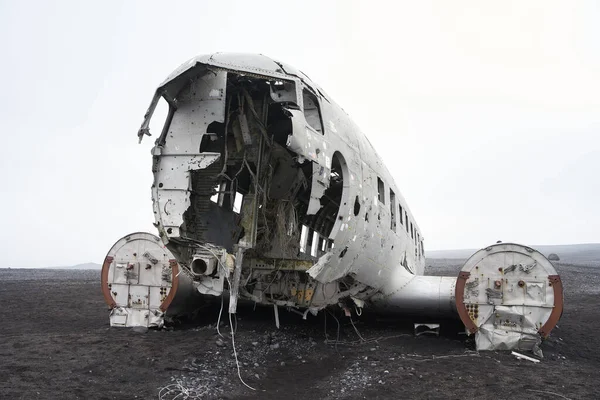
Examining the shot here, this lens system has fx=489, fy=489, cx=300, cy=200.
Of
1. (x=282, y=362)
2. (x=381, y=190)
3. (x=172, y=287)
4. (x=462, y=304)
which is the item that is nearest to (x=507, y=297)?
(x=462, y=304)

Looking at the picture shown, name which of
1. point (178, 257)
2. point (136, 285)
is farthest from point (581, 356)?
point (136, 285)

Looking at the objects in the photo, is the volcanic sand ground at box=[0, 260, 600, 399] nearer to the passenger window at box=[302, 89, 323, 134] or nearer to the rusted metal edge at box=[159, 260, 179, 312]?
the rusted metal edge at box=[159, 260, 179, 312]

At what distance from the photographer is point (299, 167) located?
9.58 meters

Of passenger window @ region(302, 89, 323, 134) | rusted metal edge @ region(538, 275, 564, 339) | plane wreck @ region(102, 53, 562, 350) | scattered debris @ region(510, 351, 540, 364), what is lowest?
scattered debris @ region(510, 351, 540, 364)

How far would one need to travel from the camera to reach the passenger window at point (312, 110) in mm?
8023

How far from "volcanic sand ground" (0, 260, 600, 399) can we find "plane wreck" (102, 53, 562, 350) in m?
0.80

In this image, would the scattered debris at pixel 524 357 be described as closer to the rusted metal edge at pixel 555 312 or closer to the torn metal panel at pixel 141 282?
the rusted metal edge at pixel 555 312

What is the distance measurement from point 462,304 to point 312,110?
4.56 metres

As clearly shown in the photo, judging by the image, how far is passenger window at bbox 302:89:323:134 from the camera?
802 cm

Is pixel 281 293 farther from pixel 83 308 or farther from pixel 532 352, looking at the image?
pixel 83 308

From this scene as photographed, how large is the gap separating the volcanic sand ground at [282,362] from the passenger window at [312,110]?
3.98 meters

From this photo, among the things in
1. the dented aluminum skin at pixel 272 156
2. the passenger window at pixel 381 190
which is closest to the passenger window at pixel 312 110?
the dented aluminum skin at pixel 272 156

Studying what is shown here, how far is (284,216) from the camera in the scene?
9367 millimetres

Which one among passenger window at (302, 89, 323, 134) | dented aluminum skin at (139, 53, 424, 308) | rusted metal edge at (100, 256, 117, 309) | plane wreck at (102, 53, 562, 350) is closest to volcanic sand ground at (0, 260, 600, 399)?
rusted metal edge at (100, 256, 117, 309)
